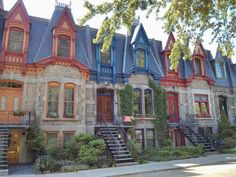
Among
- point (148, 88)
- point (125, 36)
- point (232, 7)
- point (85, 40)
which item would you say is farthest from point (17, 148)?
point (232, 7)

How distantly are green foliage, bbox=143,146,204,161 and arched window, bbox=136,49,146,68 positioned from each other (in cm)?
740

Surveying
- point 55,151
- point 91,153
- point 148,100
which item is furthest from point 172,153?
point 55,151

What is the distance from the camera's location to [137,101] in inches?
701

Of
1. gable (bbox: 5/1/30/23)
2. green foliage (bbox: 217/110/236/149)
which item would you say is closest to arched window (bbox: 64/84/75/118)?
gable (bbox: 5/1/30/23)

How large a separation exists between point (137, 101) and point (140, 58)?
4002 mm

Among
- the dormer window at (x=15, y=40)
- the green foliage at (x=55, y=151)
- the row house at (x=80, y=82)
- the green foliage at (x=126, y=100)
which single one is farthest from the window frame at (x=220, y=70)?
the dormer window at (x=15, y=40)

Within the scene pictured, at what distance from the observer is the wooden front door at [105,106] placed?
16.5 m

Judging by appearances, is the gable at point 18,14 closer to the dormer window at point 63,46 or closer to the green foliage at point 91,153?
the dormer window at point 63,46

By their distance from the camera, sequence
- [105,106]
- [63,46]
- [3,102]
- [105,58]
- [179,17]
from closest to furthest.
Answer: [179,17] → [3,102] → [63,46] → [105,106] → [105,58]

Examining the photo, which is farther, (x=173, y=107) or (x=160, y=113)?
(x=173, y=107)

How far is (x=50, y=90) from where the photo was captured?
585 inches

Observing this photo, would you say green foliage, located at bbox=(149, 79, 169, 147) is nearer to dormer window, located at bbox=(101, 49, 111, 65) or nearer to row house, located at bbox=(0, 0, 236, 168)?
row house, located at bbox=(0, 0, 236, 168)

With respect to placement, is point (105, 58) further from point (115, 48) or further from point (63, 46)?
point (63, 46)

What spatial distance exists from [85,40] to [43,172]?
11506 millimetres
